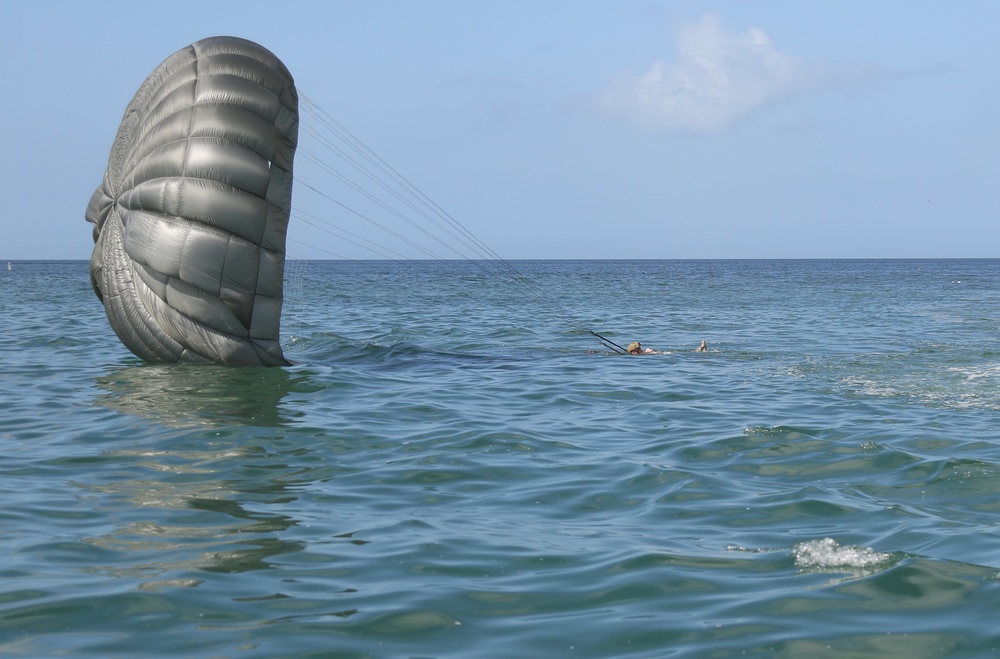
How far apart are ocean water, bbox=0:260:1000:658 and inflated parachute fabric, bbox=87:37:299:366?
86 centimetres

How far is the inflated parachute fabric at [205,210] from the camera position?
15.8 meters

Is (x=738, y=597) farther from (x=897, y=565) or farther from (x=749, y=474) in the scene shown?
(x=749, y=474)

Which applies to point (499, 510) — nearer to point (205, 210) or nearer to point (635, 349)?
point (205, 210)

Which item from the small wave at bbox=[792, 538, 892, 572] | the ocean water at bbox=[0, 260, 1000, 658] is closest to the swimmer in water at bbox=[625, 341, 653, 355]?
the ocean water at bbox=[0, 260, 1000, 658]

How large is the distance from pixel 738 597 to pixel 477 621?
182 centimetres

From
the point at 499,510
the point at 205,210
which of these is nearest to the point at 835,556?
the point at 499,510

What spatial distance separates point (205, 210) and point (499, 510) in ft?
29.3

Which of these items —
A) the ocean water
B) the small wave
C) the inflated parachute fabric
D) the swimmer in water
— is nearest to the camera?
the ocean water

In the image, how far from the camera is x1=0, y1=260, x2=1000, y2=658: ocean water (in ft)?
20.4

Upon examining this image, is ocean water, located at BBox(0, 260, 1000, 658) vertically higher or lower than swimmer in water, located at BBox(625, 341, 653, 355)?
lower

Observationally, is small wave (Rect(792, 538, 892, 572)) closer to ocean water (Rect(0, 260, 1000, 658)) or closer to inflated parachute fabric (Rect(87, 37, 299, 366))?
ocean water (Rect(0, 260, 1000, 658))

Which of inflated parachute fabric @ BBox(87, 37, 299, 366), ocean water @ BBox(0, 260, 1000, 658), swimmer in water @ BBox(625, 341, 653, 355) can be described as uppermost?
inflated parachute fabric @ BBox(87, 37, 299, 366)

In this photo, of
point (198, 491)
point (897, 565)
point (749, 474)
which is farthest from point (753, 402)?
point (198, 491)

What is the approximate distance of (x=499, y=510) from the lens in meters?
9.12
